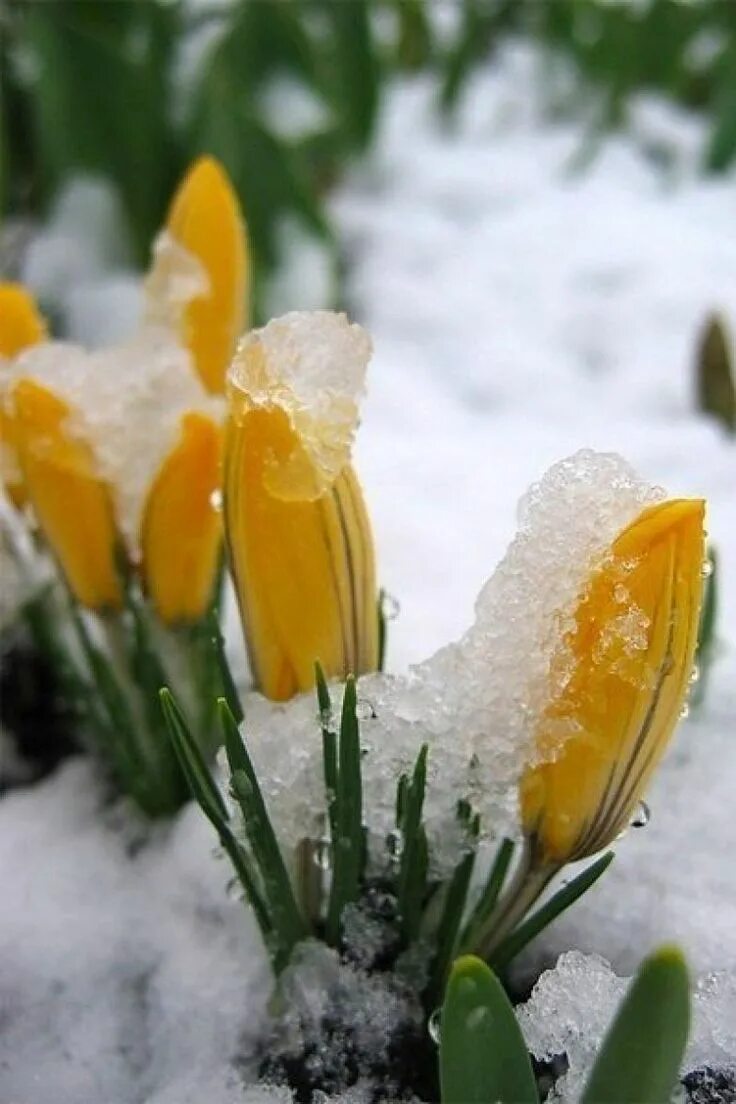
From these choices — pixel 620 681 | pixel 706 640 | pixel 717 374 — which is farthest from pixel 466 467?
pixel 620 681

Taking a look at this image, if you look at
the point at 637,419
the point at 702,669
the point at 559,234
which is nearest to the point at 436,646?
the point at 702,669

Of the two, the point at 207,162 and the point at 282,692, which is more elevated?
the point at 207,162

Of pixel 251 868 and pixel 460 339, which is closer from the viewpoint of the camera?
pixel 251 868

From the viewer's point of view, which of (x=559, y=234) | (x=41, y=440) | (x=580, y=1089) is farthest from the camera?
(x=559, y=234)

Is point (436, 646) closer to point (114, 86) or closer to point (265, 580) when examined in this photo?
point (265, 580)

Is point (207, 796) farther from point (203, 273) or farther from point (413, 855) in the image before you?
point (203, 273)

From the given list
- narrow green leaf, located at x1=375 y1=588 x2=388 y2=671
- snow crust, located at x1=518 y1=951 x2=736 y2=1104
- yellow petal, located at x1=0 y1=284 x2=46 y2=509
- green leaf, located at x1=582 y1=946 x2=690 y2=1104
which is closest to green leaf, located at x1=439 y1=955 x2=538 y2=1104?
green leaf, located at x1=582 y1=946 x2=690 y2=1104

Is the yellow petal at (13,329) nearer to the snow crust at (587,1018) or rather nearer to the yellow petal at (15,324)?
the yellow petal at (15,324)
